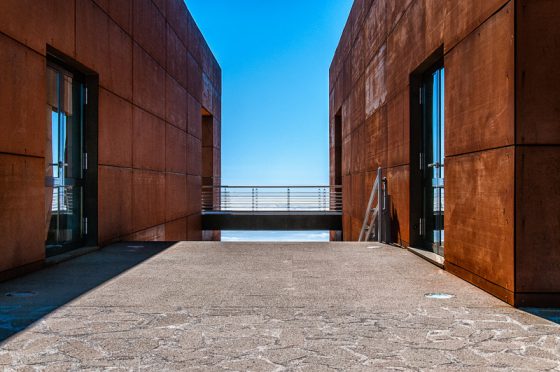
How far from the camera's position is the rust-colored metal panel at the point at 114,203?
288 inches

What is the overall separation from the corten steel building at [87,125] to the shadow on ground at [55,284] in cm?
33

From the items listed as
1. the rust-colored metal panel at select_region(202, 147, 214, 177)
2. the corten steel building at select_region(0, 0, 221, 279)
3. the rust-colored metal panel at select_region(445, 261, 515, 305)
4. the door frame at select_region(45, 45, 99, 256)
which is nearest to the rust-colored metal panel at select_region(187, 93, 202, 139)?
the corten steel building at select_region(0, 0, 221, 279)

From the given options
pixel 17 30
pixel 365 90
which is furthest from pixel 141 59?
pixel 365 90

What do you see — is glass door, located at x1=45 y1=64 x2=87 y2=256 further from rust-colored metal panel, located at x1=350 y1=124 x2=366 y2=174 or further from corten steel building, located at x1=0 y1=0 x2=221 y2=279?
rust-colored metal panel, located at x1=350 y1=124 x2=366 y2=174

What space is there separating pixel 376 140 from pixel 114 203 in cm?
530

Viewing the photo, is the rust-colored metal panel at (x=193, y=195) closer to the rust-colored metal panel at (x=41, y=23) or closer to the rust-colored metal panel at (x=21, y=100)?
the rust-colored metal panel at (x=41, y=23)

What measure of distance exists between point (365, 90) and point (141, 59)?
5.11 metres

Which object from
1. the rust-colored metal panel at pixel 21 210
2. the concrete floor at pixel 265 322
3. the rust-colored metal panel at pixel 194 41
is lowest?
the concrete floor at pixel 265 322

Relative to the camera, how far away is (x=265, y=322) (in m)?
3.40

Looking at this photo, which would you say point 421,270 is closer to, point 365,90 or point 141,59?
point 365,90

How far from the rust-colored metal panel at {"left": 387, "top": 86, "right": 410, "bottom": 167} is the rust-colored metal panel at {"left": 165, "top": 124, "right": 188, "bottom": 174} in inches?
223

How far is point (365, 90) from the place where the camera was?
1061 cm

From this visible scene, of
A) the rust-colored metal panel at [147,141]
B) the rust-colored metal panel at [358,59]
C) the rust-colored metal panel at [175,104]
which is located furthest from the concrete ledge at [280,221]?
the rust-colored metal panel at [147,141]

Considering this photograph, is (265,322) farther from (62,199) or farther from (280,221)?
(280,221)
